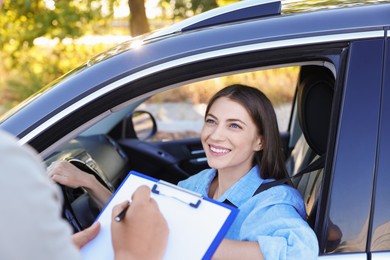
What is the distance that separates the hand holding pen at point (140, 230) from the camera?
4.64 feet

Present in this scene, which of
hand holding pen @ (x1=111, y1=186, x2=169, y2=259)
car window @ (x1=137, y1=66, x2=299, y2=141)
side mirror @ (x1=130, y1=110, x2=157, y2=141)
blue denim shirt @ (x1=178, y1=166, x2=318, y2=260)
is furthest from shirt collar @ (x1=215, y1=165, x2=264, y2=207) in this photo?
car window @ (x1=137, y1=66, x2=299, y2=141)

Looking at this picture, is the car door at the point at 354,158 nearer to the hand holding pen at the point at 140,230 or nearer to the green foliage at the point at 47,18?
the hand holding pen at the point at 140,230

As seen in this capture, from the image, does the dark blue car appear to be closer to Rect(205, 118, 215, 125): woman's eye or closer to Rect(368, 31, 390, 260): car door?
Rect(368, 31, 390, 260): car door

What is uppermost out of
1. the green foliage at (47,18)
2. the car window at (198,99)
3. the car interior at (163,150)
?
the green foliage at (47,18)

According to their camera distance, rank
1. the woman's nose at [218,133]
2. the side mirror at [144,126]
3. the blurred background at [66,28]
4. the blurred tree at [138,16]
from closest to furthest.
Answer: the woman's nose at [218,133] → the side mirror at [144,126] → the blurred background at [66,28] → the blurred tree at [138,16]

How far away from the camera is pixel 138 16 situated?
749cm

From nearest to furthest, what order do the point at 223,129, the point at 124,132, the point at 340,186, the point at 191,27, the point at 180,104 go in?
1. the point at 340,186
2. the point at 191,27
3. the point at 223,129
4. the point at 124,132
5. the point at 180,104

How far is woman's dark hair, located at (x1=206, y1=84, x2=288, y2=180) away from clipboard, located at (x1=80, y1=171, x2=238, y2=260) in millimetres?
534

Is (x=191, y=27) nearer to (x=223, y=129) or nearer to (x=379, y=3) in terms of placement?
(x=223, y=129)

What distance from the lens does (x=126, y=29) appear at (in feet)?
33.9

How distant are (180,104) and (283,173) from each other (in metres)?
6.90

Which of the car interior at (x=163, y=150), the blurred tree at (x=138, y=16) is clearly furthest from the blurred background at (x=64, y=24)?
the car interior at (x=163, y=150)

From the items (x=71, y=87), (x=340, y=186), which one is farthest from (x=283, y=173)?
(x=71, y=87)

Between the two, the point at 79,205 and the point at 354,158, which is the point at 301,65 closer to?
the point at 354,158
